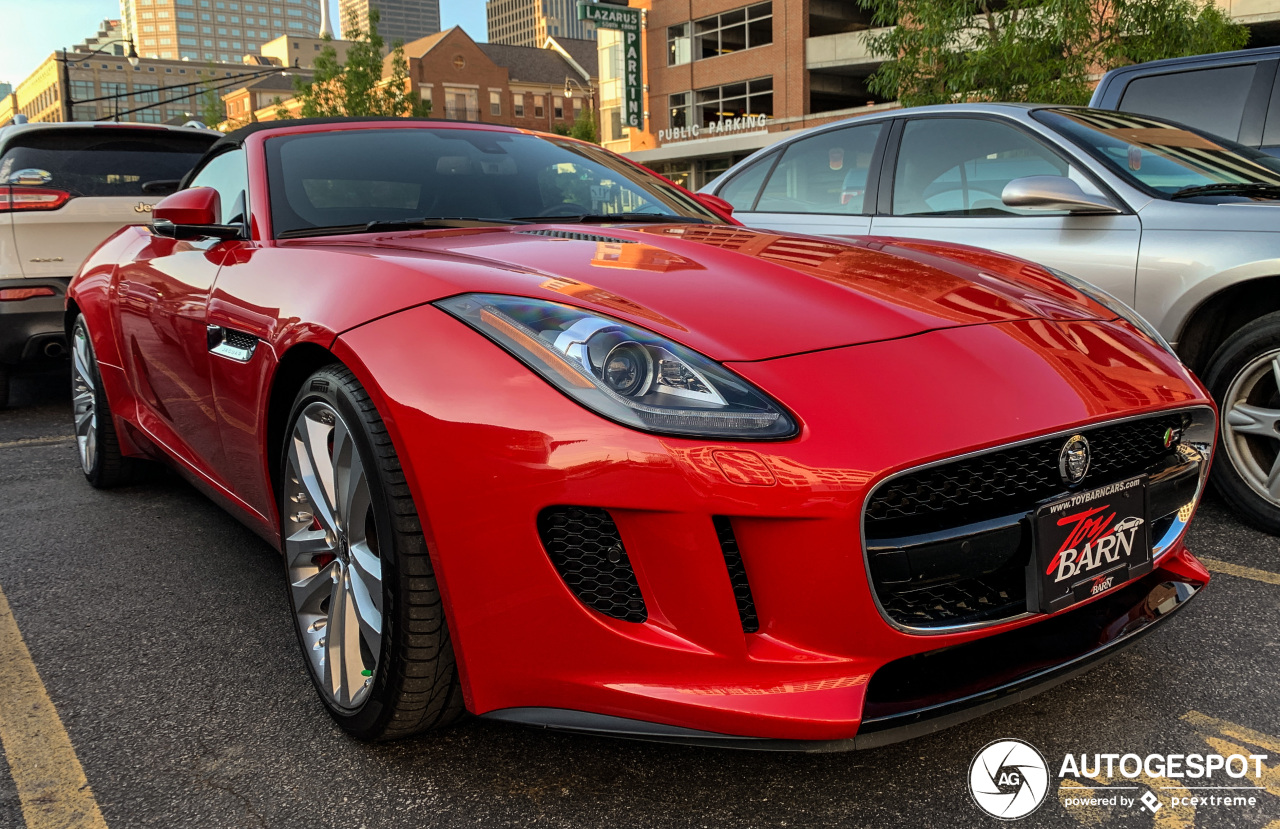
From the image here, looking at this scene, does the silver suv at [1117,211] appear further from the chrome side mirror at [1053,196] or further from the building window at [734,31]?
the building window at [734,31]

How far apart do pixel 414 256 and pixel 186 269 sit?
123 centimetres

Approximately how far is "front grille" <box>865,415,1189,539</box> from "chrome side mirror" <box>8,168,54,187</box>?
5917mm

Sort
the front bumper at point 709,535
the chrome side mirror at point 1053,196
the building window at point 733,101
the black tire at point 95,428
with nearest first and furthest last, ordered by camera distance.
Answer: the front bumper at point 709,535, the chrome side mirror at point 1053,196, the black tire at point 95,428, the building window at point 733,101

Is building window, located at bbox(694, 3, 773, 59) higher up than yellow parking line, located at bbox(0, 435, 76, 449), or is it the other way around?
building window, located at bbox(694, 3, 773, 59)

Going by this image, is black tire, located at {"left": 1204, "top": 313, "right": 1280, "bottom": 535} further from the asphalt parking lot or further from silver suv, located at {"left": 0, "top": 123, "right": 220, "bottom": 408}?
silver suv, located at {"left": 0, "top": 123, "right": 220, "bottom": 408}

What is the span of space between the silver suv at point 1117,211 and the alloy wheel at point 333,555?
103 inches

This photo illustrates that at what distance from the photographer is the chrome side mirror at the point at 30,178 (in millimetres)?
5820

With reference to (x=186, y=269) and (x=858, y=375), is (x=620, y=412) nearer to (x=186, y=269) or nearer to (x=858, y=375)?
(x=858, y=375)

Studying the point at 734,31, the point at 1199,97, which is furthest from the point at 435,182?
the point at 734,31

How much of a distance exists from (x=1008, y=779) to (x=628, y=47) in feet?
141

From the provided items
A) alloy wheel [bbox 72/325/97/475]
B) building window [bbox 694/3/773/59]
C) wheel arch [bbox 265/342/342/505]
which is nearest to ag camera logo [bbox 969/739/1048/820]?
wheel arch [bbox 265/342/342/505]

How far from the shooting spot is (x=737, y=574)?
5.41ft

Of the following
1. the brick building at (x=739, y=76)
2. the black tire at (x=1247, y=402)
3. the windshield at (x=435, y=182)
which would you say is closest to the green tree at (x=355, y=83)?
the brick building at (x=739, y=76)

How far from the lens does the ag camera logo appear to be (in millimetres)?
1837
